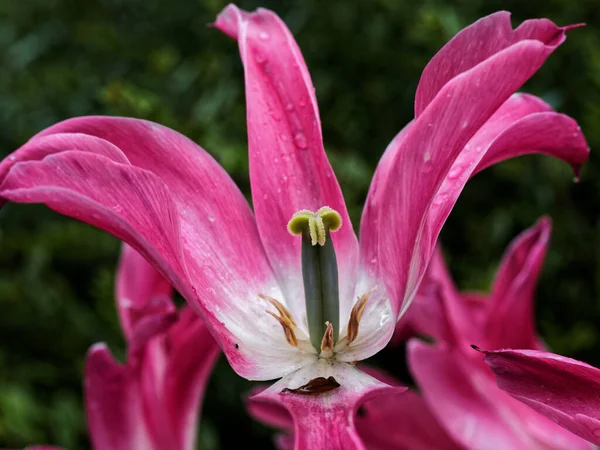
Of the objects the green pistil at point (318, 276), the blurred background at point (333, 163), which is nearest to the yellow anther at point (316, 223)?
the green pistil at point (318, 276)

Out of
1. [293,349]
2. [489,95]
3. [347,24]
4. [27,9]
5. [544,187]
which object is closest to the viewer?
[489,95]

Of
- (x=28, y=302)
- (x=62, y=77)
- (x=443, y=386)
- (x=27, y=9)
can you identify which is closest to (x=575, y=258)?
(x=443, y=386)

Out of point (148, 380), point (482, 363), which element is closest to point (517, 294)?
point (482, 363)

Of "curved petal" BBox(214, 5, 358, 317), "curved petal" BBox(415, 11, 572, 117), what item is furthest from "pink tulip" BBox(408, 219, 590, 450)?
"curved petal" BBox(415, 11, 572, 117)

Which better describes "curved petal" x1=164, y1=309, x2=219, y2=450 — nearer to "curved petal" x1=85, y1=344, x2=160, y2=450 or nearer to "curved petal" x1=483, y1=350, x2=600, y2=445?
"curved petal" x1=85, y1=344, x2=160, y2=450

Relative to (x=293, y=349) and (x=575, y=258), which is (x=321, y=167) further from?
(x=575, y=258)
